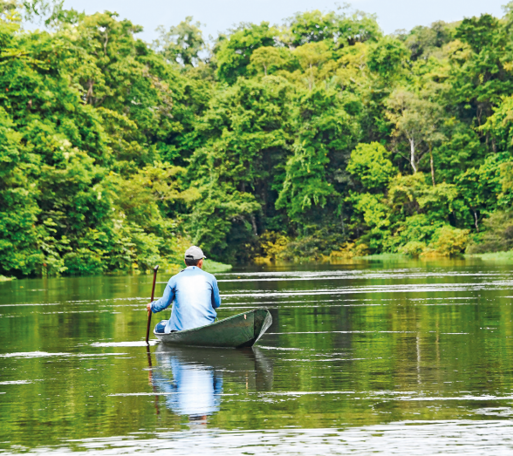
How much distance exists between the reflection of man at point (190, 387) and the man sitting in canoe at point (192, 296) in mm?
949

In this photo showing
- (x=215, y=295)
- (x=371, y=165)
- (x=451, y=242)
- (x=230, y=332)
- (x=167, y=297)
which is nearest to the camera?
(x=230, y=332)

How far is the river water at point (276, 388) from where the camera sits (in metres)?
6.34

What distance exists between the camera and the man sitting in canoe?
1211cm

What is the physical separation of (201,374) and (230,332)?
2.09m

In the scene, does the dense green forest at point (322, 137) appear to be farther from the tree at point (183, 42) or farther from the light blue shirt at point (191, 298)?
the light blue shirt at point (191, 298)

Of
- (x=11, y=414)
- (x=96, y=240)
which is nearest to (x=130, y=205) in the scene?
(x=96, y=240)

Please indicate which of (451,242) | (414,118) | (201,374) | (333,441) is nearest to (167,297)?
(201,374)

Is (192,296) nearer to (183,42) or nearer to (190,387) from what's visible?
(190,387)

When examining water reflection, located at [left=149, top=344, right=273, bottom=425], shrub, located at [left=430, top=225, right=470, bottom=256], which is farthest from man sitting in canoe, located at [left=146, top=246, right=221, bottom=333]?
shrub, located at [left=430, top=225, right=470, bottom=256]

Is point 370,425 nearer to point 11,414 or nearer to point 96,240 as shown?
point 11,414

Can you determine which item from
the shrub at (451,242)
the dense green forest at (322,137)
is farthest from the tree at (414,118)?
the shrub at (451,242)

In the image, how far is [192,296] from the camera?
40.0ft

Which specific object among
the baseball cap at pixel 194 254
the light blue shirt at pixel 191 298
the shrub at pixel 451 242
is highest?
the shrub at pixel 451 242

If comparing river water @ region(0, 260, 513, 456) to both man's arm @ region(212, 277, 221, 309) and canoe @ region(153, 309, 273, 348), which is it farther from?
man's arm @ region(212, 277, 221, 309)
